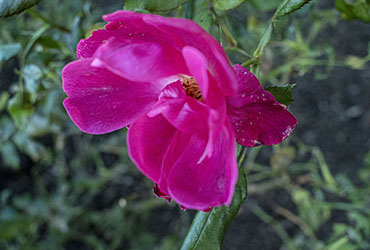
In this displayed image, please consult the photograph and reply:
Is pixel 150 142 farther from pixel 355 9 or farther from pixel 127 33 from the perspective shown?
pixel 355 9

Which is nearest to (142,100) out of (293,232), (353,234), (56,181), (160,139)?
(160,139)

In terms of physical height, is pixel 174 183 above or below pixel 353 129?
above

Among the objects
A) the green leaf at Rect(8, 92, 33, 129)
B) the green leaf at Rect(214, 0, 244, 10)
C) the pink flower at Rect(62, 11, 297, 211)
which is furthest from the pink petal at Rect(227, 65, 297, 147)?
the green leaf at Rect(8, 92, 33, 129)

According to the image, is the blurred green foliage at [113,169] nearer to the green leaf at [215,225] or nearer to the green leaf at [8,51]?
the green leaf at [8,51]

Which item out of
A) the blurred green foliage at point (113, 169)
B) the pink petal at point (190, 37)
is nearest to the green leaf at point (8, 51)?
the blurred green foliage at point (113, 169)

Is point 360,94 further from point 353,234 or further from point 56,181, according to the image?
point 56,181

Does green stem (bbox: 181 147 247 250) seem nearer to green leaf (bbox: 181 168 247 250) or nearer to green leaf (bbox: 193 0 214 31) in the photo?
green leaf (bbox: 181 168 247 250)
